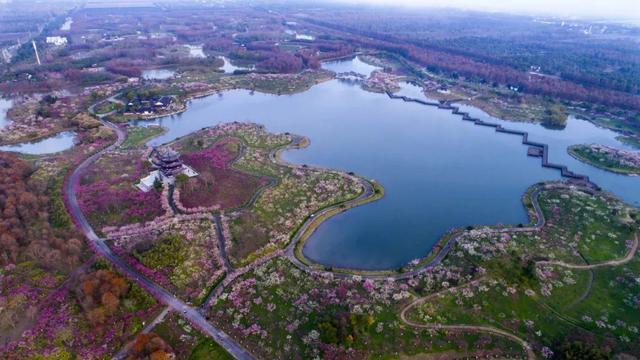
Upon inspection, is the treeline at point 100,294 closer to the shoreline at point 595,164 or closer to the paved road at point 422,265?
the paved road at point 422,265

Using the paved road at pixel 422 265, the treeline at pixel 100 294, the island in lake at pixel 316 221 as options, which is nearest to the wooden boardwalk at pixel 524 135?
the island in lake at pixel 316 221

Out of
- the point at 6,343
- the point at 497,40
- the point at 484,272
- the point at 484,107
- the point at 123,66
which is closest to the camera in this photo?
the point at 6,343

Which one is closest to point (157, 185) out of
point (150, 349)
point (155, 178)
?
point (155, 178)

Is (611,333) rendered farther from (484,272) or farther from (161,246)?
(161,246)

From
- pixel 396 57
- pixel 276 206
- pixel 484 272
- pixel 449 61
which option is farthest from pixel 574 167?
pixel 396 57

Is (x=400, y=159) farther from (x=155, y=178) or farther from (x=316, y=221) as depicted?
(x=155, y=178)
